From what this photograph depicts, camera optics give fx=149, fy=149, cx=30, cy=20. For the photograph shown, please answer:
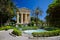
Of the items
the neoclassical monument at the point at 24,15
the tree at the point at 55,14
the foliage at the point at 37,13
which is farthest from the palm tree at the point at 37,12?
the tree at the point at 55,14

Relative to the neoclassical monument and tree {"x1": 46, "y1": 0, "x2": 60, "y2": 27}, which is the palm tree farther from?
tree {"x1": 46, "y1": 0, "x2": 60, "y2": 27}

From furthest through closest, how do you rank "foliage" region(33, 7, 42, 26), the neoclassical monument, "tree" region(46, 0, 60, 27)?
the neoclassical monument, "foliage" region(33, 7, 42, 26), "tree" region(46, 0, 60, 27)

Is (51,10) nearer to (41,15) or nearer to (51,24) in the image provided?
(51,24)

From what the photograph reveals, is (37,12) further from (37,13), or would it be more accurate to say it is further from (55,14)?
(55,14)

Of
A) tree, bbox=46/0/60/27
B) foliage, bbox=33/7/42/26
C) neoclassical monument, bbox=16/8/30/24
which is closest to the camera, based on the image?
tree, bbox=46/0/60/27

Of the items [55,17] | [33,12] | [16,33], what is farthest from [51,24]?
[16,33]

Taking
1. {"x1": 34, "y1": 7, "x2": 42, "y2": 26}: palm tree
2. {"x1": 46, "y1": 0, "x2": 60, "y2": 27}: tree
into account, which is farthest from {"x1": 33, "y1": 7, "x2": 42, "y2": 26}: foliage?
{"x1": 46, "y1": 0, "x2": 60, "y2": 27}: tree

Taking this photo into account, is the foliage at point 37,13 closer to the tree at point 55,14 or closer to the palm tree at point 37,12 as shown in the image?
the palm tree at point 37,12

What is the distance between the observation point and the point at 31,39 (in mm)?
17422

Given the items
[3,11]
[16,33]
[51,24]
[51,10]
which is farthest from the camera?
[51,24]

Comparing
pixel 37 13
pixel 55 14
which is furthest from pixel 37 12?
pixel 55 14

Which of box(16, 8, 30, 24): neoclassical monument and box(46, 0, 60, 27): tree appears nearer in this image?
box(46, 0, 60, 27): tree

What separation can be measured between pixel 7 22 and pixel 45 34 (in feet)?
103

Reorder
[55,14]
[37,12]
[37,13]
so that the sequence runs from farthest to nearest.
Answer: [37,13] < [37,12] < [55,14]
